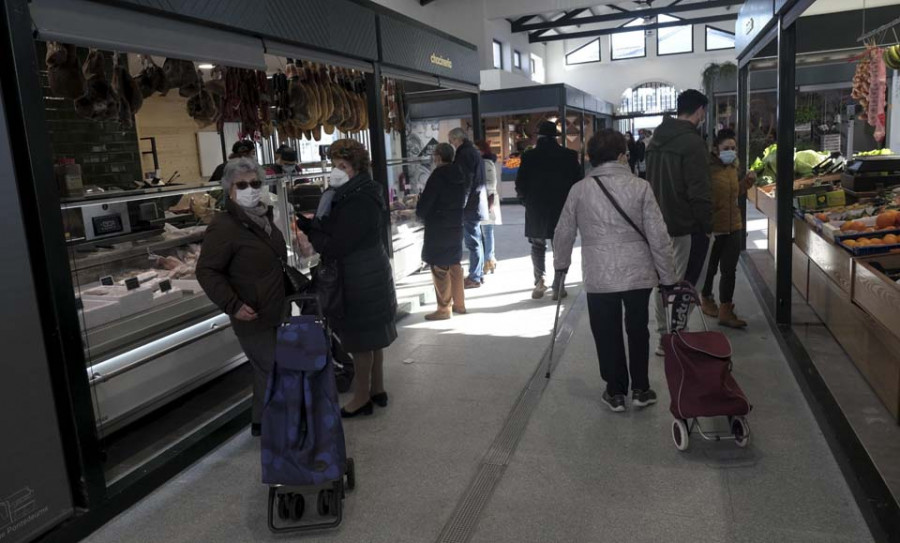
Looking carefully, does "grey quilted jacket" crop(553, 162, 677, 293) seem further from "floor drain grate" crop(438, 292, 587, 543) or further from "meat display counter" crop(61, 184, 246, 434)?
"meat display counter" crop(61, 184, 246, 434)

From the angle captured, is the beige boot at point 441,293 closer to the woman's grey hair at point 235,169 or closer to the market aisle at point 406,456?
the market aisle at point 406,456

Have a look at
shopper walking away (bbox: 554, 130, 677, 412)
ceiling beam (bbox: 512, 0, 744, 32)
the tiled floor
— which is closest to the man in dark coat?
the tiled floor

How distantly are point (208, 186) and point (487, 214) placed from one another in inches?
137

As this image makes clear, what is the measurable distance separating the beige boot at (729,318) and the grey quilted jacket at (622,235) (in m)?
1.96

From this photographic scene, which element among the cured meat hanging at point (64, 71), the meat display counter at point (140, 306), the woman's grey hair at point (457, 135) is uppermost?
the cured meat hanging at point (64, 71)

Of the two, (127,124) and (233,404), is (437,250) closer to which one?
(233,404)

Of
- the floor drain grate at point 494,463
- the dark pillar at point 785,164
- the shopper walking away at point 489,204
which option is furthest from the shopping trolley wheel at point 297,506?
the shopper walking away at point 489,204

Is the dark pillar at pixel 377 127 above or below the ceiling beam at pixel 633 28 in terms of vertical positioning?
below

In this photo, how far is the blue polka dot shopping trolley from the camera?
2734 mm

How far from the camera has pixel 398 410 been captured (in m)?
4.09

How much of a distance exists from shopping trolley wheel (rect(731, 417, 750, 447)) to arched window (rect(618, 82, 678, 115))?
22520 mm

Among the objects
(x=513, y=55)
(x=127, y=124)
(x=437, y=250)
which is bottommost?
(x=437, y=250)

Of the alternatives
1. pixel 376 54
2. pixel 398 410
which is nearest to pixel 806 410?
pixel 398 410

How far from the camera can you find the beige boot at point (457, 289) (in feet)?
20.1
